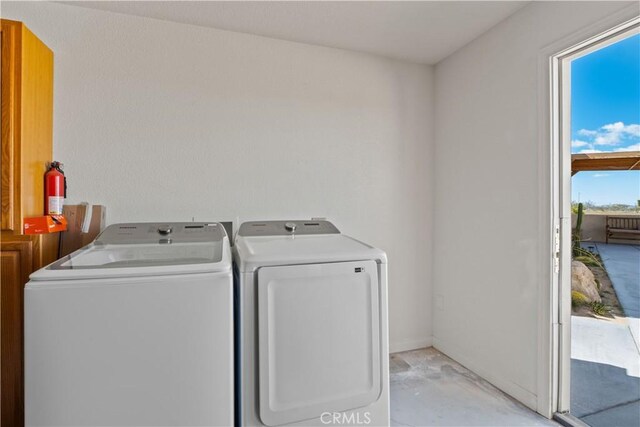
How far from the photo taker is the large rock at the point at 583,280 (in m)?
2.04

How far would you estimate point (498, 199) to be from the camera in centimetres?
239

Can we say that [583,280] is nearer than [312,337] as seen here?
No

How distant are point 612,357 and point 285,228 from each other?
2.11 m

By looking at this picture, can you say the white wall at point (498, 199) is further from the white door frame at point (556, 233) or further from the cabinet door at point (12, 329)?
the cabinet door at point (12, 329)

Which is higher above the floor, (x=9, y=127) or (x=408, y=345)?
(x=9, y=127)

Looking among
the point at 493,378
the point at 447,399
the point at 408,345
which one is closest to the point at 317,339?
the point at 447,399

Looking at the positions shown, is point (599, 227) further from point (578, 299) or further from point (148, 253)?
point (148, 253)

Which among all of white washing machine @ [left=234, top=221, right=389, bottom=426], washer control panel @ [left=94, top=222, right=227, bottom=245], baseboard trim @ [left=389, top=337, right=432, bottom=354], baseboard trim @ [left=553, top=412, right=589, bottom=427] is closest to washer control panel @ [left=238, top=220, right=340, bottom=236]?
washer control panel @ [left=94, top=222, right=227, bottom=245]

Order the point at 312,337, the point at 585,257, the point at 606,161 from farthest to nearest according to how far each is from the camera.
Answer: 1. the point at 585,257
2. the point at 606,161
3. the point at 312,337

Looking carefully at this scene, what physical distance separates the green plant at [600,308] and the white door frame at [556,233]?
124mm

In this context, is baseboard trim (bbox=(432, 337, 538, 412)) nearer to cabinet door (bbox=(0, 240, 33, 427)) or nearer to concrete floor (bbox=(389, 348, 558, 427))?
concrete floor (bbox=(389, 348, 558, 427))

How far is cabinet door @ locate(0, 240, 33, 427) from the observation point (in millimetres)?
1690

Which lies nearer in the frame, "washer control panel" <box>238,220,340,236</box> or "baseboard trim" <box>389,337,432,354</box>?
"washer control panel" <box>238,220,340,236</box>

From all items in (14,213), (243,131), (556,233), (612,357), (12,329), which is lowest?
(612,357)
